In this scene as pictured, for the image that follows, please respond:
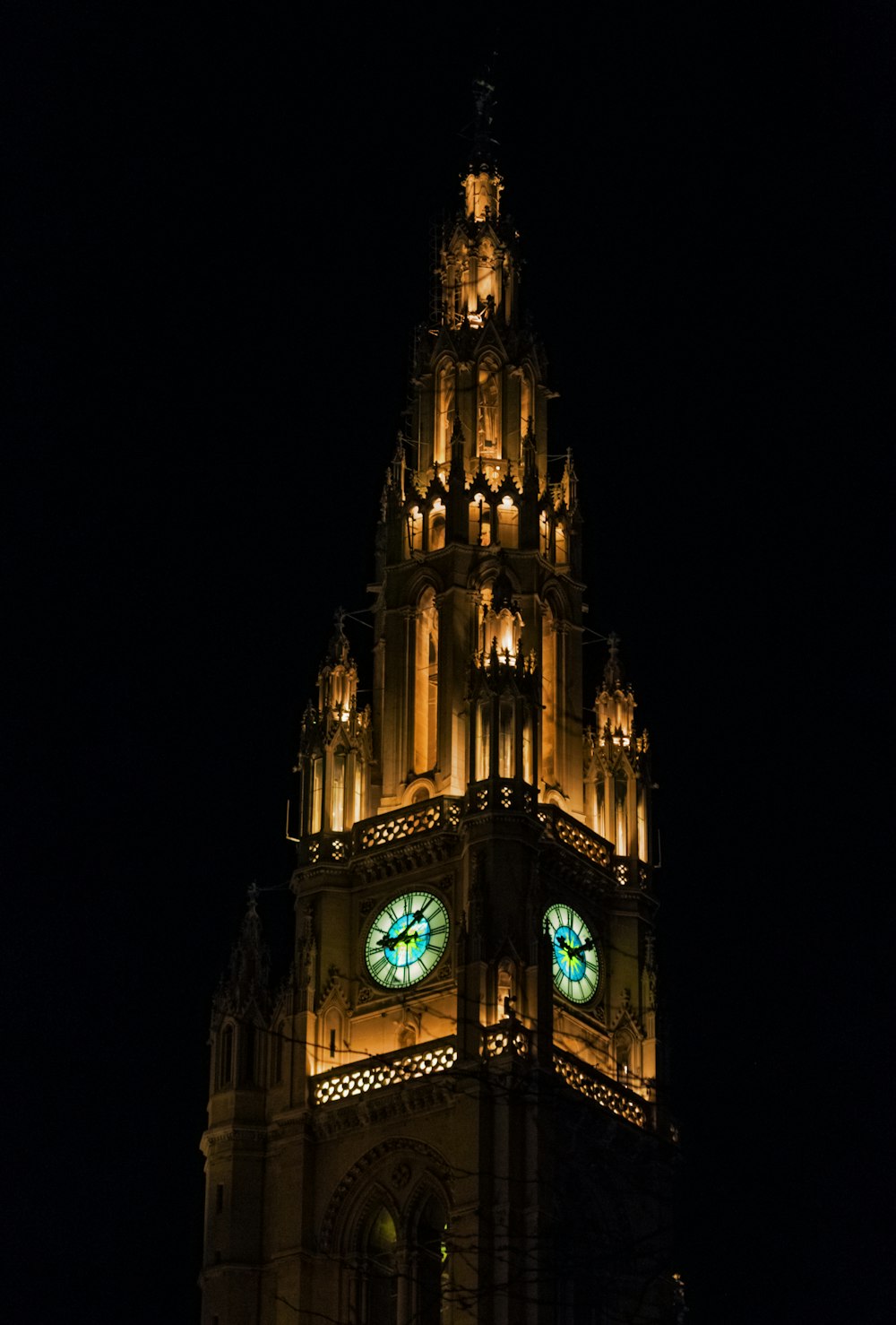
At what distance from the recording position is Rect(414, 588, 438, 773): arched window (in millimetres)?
63500

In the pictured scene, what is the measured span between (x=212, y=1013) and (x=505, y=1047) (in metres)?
8.04

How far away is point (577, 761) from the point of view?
6431 centimetres

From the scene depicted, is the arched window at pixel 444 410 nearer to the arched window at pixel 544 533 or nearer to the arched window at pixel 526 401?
the arched window at pixel 526 401

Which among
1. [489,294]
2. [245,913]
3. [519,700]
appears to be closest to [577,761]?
[519,700]

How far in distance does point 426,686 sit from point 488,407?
809cm

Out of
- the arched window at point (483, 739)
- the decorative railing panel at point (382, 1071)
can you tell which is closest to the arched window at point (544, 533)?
the arched window at point (483, 739)

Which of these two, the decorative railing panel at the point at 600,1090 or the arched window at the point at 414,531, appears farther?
the arched window at the point at 414,531

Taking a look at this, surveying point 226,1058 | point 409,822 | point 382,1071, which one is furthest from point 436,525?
point 382,1071

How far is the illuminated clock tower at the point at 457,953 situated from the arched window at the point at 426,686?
78 millimetres

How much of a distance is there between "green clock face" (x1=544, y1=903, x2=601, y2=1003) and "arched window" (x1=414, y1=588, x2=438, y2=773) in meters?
4.74

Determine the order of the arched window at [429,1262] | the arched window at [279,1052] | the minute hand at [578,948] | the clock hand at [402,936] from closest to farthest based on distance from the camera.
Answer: the arched window at [429,1262] < the arched window at [279,1052] < the clock hand at [402,936] < the minute hand at [578,948]

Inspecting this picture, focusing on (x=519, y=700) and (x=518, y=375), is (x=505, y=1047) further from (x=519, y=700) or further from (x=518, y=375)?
(x=518, y=375)

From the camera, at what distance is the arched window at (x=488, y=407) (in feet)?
224

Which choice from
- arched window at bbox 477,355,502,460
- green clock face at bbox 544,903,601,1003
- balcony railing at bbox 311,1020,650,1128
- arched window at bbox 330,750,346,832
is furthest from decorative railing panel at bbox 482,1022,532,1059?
arched window at bbox 477,355,502,460
